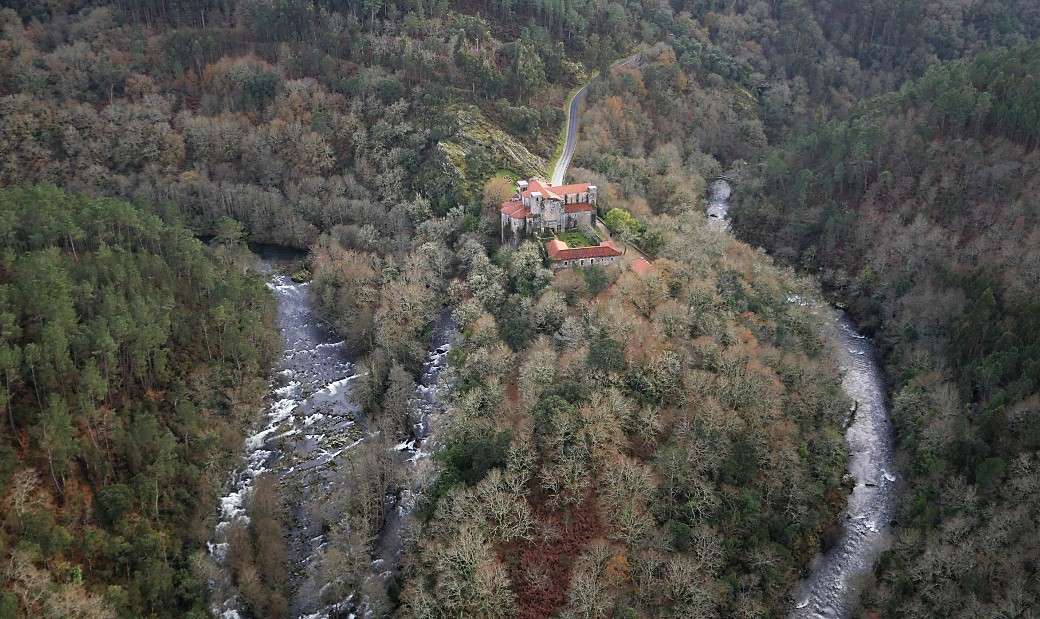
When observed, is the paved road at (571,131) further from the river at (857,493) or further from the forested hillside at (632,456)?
the river at (857,493)

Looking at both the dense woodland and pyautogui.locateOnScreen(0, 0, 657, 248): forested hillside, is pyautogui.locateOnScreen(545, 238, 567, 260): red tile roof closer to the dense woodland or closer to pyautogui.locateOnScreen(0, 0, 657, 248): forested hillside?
the dense woodland

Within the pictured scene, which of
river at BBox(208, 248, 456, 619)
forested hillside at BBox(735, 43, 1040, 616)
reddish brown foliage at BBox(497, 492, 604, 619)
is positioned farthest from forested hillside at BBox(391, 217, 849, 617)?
forested hillside at BBox(735, 43, 1040, 616)

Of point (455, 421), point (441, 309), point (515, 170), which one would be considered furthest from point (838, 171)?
point (455, 421)

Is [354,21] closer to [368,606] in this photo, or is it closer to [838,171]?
[838,171]

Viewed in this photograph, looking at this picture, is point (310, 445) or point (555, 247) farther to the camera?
point (555, 247)

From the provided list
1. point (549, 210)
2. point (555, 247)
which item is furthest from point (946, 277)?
point (549, 210)

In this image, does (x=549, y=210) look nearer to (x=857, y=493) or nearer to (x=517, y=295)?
(x=517, y=295)
